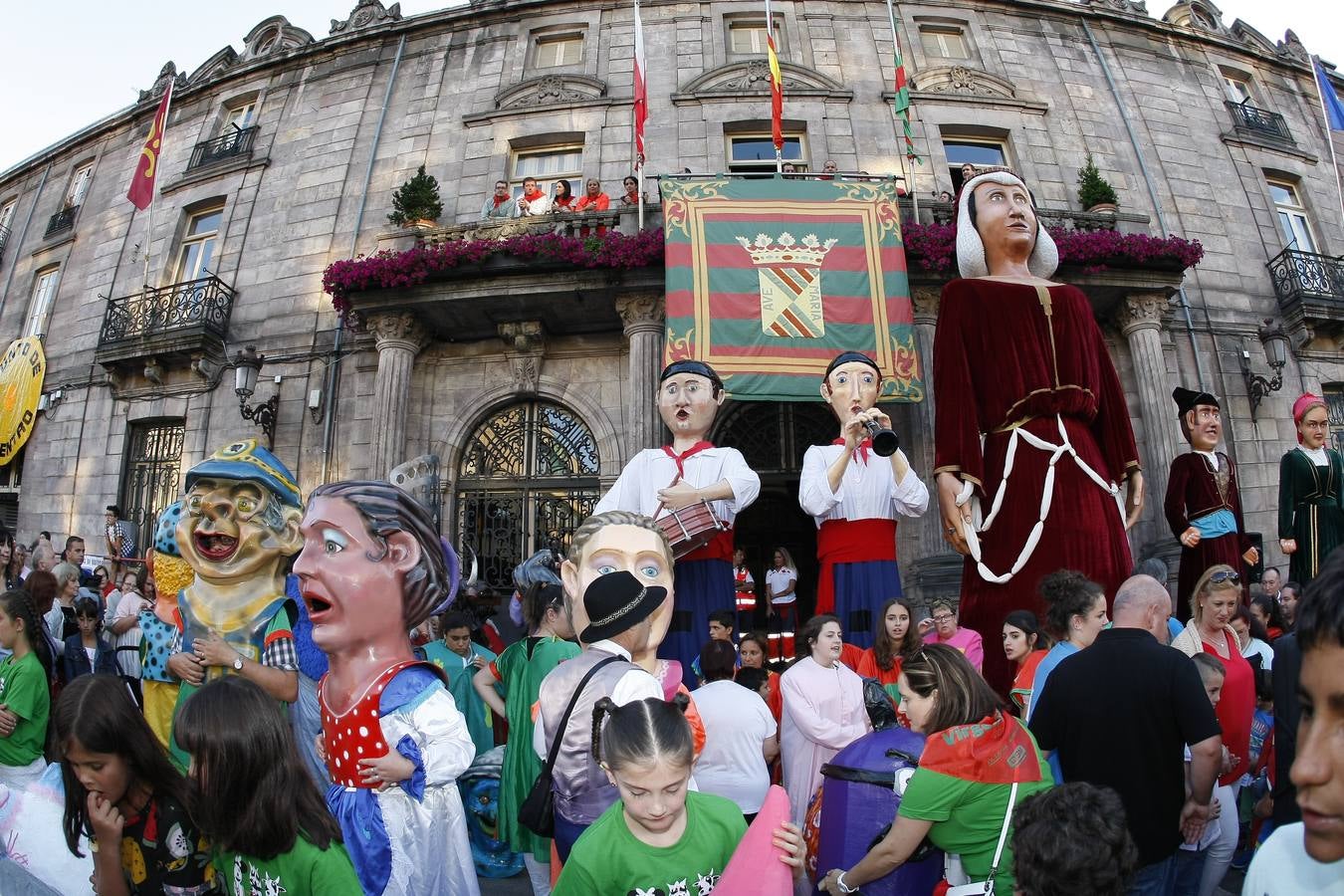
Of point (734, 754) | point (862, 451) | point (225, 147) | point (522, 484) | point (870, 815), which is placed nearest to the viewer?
point (870, 815)

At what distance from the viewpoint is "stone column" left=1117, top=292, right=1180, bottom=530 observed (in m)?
11.3

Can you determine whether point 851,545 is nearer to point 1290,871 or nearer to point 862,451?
point 862,451

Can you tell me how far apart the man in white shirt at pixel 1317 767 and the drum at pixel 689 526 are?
9.16 feet

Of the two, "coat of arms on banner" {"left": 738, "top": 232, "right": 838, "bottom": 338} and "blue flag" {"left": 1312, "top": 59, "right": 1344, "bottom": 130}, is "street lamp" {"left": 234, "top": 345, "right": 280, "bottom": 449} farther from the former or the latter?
"blue flag" {"left": 1312, "top": 59, "right": 1344, "bottom": 130}

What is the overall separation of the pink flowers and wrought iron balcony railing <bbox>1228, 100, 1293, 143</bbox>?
12398 millimetres

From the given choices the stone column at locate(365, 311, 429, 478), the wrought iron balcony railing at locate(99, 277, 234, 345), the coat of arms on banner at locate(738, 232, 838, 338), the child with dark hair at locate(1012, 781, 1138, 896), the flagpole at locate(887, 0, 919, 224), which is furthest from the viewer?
the wrought iron balcony railing at locate(99, 277, 234, 345)

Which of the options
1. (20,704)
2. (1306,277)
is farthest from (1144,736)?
(1306,277)

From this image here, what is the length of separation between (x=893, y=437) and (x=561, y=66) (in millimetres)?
13371

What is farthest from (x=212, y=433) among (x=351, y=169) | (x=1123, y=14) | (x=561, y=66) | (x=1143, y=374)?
(x=1123, y=14)

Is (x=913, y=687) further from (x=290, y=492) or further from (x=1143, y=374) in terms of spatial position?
(x=1143, y=374)

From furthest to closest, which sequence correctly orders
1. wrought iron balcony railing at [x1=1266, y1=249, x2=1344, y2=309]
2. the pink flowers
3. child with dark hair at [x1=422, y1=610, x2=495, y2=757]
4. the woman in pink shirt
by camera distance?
wrought iron balcony railing at [x1=1266, y1=249, x2=1344, y2=309] < the pink flowers < child with dark hair at [x1=422, y1=610, x2=495, y2=757] < the woman in pink shirt

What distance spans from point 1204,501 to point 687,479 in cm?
400

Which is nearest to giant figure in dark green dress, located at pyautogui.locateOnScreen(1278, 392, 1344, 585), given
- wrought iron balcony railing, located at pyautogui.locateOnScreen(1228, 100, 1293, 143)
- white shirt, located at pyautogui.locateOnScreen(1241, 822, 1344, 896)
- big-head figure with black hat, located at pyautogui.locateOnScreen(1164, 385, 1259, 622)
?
big-head figure with black hat, located at pyautogui.locateOnScreen(1164, 385, 1259, 622)

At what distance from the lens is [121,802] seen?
7.64 ft
